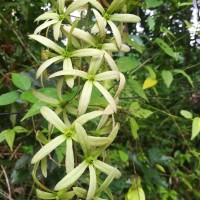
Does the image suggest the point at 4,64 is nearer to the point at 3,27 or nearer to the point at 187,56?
the point at 3,27

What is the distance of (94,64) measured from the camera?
50 cm

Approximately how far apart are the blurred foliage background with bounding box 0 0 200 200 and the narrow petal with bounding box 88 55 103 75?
11 cm

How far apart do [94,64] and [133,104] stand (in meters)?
0.41

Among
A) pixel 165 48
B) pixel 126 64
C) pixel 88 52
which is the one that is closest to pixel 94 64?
pixel 88 52

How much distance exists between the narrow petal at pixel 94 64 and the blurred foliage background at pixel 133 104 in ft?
0.37

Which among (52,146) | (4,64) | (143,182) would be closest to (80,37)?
(52,146)

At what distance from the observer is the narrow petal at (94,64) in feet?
1.63

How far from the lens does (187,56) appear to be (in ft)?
5.68

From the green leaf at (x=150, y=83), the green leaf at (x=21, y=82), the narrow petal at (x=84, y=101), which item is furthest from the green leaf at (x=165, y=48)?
the narrow petal at (x=84, y=101)

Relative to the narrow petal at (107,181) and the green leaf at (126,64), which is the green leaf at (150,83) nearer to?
the green leaf at (126,64)

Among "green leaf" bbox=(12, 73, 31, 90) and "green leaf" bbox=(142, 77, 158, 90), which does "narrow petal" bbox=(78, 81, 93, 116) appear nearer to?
"green leaf" bbox=(12, 73, 31, 90)

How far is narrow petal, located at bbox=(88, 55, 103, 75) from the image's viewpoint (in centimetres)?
50

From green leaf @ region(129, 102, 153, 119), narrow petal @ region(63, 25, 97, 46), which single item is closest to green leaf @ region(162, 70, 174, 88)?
green leaf @ region(129, 102, 153, 119)

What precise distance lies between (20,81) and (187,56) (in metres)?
1.16
